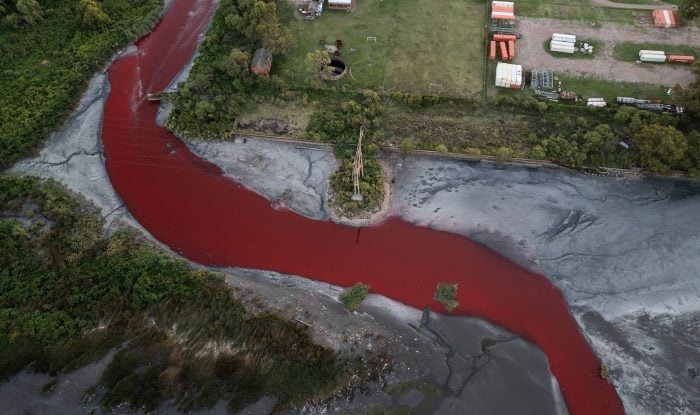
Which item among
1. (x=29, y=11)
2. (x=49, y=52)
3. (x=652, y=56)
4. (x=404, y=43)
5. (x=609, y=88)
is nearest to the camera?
(x=609, y=88)

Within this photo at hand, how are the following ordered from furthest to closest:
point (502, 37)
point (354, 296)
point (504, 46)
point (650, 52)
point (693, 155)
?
point (502, 37)
point (504, 46)
point (650, 52)
point (693, 155)
point (354, 296)

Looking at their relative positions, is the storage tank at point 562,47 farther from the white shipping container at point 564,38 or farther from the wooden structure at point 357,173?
the wooden structure at point 357,173

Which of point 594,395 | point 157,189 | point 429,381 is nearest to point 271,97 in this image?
point 157,189

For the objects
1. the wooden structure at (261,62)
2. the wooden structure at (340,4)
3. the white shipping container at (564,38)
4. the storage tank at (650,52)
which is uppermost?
the wooden structure at (340,4)

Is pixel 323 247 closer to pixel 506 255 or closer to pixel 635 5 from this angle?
pixel 506 255

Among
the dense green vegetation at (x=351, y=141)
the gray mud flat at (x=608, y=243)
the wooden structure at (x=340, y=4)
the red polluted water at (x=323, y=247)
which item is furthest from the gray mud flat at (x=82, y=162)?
the wooden structure at (x=340, y=4)

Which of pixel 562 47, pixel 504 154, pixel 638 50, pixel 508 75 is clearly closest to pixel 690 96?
pixel 638 50

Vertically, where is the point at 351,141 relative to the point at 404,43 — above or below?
below

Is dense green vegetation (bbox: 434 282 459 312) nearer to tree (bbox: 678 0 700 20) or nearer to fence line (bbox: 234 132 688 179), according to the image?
fence line (bbox: 234 132 688 179)
